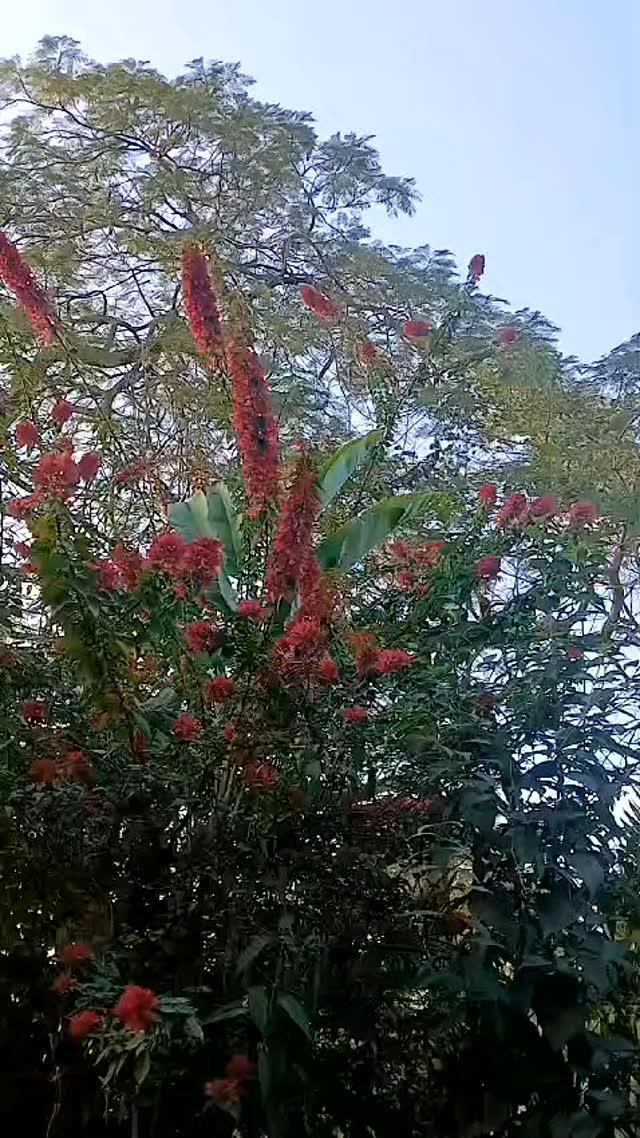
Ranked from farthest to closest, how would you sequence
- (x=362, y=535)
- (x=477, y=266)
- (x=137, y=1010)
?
(x=477, y=266)
(x=362, y=535)
(x=137, y=1010)

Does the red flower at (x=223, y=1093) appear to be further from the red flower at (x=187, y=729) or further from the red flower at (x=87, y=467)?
the red flower at (x=87, y=467)

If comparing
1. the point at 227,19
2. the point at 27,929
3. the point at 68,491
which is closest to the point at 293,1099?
the point at 27,929

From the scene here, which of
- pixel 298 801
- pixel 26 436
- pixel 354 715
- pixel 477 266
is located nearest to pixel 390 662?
pixel 354 715

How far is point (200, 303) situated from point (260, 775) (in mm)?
568

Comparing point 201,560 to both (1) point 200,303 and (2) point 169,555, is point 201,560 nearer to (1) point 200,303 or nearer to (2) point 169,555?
(2) point 169,555

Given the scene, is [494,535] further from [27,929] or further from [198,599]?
[27,929]

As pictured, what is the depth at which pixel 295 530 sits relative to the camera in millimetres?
1218

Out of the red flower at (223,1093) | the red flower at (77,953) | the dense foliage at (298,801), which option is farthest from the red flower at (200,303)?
the red flower at (223,1093)

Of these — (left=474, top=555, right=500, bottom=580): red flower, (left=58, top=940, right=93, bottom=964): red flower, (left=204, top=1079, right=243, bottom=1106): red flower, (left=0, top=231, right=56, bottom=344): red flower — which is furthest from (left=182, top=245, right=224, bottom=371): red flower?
(left=204, top=1079, right=243, bottom=1106): red flower

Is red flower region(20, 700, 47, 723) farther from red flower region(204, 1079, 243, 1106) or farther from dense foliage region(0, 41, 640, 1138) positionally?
red flower region(204, 1079, 243, 1106)

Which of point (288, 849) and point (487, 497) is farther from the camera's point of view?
point (487, 497)

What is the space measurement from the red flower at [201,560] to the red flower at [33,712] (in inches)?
8.5

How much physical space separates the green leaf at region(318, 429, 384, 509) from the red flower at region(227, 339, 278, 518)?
27cm

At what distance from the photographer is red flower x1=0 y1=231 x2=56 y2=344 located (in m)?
1.37
